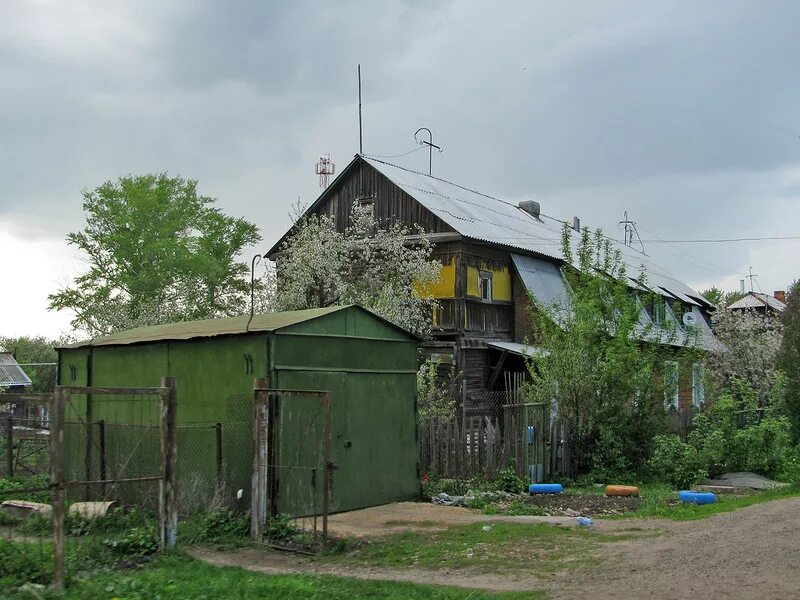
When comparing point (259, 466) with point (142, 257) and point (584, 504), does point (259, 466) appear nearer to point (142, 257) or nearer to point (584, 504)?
point (584, 504)

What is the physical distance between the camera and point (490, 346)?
26812 mm

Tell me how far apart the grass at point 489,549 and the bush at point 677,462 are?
617 centimetres

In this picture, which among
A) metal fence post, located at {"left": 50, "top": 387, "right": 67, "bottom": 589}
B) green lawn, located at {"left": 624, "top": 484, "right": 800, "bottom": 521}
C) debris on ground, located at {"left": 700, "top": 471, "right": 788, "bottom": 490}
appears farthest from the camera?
debris on ground, located at {"left": 700, "top": 471, "right": 788, "bottom": 490}

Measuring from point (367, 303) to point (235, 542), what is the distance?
14090mm

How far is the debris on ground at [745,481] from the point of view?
1617cm

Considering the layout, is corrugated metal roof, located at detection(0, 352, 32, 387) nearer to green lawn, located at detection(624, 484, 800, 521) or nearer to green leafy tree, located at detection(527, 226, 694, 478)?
green leafy tree, located at detection(527, 226, 694, 478)

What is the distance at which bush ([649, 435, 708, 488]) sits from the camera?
16656mm

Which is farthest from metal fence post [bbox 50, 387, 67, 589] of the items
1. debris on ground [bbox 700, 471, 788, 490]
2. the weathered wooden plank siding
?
the weathered wooden plank siding

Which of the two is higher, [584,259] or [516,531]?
[584,259]

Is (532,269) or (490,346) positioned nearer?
(490,346)

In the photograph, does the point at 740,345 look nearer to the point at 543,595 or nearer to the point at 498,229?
the point at 498,229

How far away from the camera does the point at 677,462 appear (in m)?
16.9

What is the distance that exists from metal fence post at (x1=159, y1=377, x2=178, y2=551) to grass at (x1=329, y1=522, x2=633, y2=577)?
1.91 meters

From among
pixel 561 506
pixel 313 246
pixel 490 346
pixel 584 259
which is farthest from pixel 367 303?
pixel 561 506
